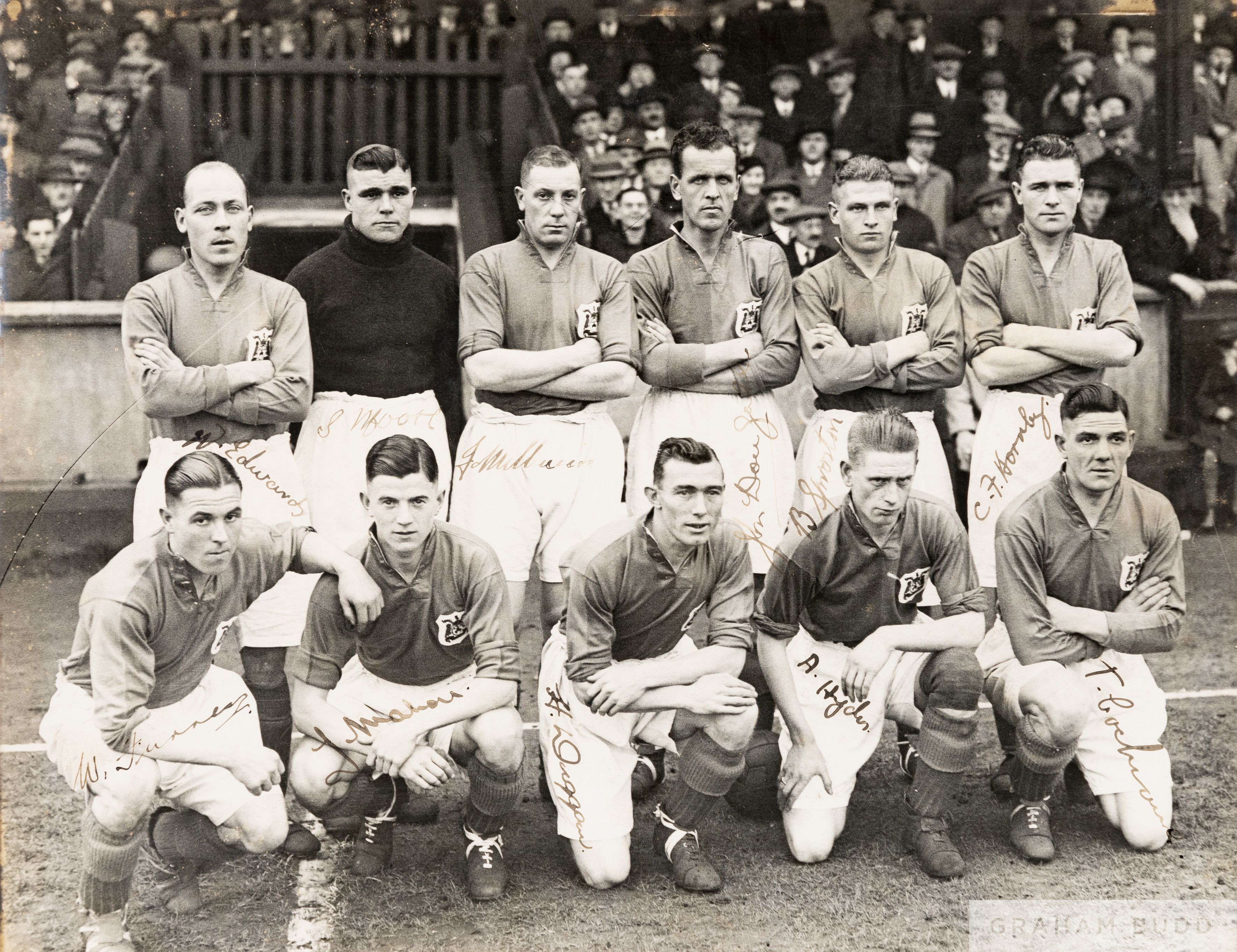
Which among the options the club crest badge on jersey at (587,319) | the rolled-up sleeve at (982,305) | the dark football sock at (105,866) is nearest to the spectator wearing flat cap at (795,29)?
the rolled-up sleeve at (982,305)

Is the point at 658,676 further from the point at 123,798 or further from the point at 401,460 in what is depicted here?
the point at 123,798

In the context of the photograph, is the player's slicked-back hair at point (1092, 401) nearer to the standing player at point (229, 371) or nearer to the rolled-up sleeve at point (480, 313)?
the rolled-up sleeve at point (480, 313)

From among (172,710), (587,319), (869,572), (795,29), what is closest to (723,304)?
(587,319)

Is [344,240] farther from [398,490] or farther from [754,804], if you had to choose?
[754,804]

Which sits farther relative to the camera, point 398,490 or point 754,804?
point 754,804

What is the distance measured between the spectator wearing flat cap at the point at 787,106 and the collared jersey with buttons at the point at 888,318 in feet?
4.82

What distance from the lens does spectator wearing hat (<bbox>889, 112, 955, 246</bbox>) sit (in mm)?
5871

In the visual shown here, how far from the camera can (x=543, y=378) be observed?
470cm

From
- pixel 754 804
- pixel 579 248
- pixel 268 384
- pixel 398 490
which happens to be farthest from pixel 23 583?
pixel 754 804

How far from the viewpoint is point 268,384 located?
4.59 meters

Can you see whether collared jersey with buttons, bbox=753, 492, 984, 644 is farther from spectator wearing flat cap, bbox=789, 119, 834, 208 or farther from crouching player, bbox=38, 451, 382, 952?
spectator wearing flat cap, bbox=789, 119, 834, 208

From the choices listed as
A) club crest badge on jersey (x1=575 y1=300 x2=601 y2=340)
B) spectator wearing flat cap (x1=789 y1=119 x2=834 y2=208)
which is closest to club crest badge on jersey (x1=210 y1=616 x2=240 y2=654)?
club crest badge on jersey (x1=575 y1=300 x2=601 y2=340)

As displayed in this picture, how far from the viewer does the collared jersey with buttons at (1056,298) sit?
499 centimetres

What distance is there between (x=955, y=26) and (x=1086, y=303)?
51.9 inches
